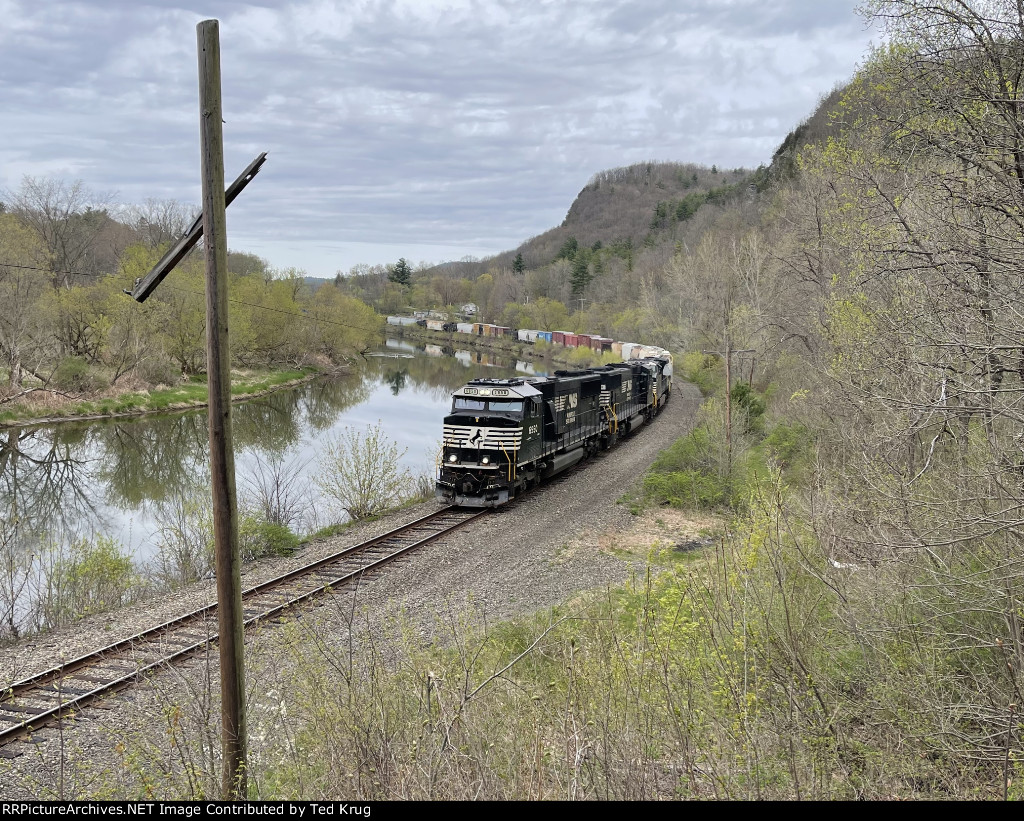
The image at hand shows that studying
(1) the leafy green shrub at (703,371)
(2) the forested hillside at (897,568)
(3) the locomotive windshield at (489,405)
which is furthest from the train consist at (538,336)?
(2) the forested hillside at (897,568)

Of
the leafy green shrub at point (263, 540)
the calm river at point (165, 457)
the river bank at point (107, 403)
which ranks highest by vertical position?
the river bank at point (107, 403)

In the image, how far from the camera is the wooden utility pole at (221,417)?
5.57 m

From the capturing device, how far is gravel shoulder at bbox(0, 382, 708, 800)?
766cm

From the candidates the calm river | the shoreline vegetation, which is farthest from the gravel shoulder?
the shoreline vegetation

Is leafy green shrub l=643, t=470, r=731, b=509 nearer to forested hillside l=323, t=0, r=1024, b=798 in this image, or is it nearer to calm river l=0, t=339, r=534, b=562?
forested hillside l=323, t=0, r=1024, b=798

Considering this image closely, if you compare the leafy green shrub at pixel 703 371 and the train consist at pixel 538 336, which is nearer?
the leafy green shrub at pixel 703 371

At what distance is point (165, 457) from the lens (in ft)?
108

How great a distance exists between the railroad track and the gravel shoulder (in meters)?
0.28

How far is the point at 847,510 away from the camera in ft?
29.1

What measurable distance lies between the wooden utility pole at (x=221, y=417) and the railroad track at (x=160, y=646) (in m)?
0.43

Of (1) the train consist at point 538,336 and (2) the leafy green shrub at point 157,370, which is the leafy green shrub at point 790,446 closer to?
(1) the train consist at point 538,336

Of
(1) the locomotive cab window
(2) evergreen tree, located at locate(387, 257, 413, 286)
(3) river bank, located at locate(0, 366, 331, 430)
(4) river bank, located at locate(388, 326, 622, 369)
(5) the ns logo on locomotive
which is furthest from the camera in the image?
(2) evergreen tree, located at locate(387, 257, 413, 286)

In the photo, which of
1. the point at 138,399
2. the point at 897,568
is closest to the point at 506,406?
the point at 897,568

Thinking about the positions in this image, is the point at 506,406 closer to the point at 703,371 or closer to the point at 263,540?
the point at 263,540
